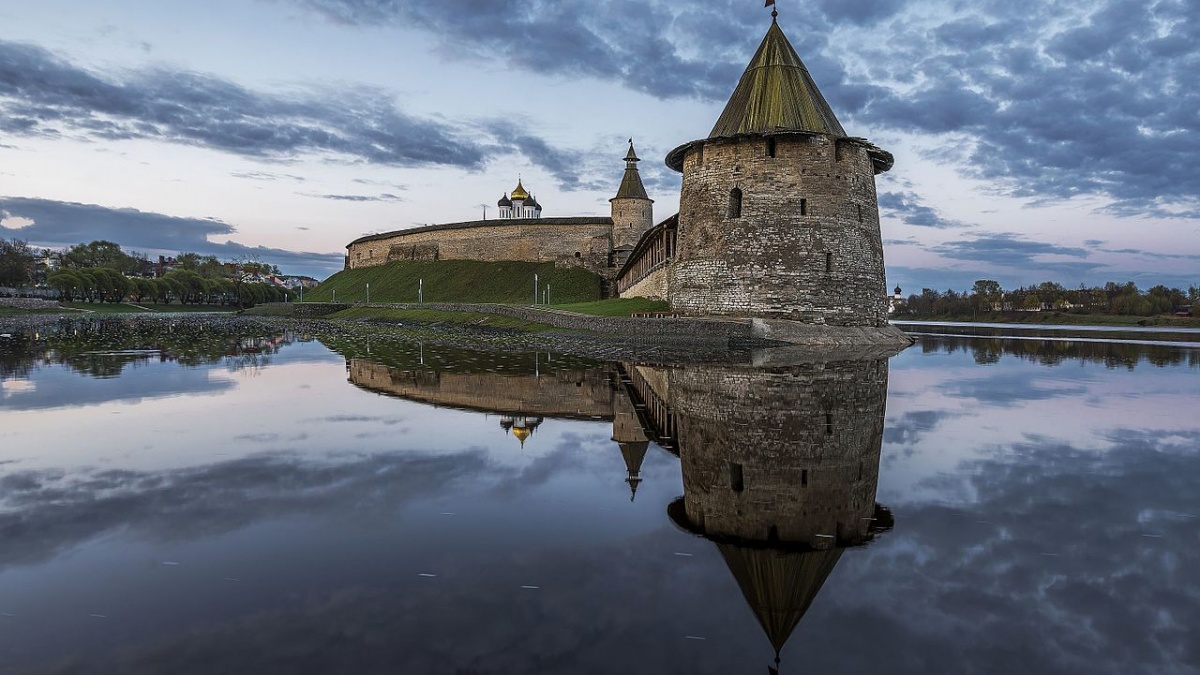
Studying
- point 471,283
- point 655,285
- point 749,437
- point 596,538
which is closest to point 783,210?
point 655,285

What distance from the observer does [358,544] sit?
14.9ft

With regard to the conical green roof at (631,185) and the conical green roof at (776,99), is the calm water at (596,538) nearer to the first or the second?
the conical green roof at (776,99)

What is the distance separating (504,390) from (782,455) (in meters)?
6.44

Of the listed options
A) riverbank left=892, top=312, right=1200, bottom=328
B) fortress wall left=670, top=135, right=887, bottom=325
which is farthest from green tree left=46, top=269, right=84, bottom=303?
riverbank left=892, top=312, right=1200, bottom=328

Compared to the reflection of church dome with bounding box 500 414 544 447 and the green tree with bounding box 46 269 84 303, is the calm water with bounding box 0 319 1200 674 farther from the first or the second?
the green tree with bounding box 46 269 84 303

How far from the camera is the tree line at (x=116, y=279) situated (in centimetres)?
7198

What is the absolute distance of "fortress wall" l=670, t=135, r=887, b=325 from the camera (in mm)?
25828

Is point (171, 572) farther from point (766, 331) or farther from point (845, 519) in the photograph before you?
point (766, 331)

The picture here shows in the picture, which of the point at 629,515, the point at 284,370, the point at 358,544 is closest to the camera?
the point at 358,544

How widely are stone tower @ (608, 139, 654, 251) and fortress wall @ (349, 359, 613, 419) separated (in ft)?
160

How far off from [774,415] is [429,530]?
5.62m

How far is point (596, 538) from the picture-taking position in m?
4.74

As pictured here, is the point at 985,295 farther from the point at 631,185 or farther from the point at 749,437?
the point at 749,437

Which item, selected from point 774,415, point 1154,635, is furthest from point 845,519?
point 774,415
